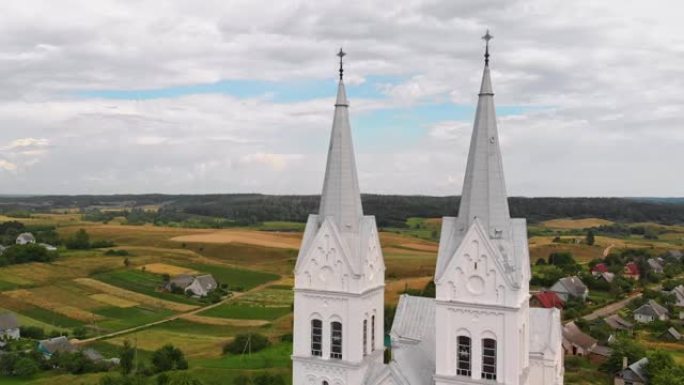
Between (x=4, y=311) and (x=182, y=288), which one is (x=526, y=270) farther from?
(x=182, y=288)

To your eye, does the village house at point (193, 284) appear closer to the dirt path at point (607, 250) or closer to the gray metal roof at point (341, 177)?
the gray metal roof at point (341, 177)

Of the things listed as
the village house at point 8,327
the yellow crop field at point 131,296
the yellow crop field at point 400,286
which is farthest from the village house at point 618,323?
the village house at point 8,327

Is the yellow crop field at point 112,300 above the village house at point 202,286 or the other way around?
the other way around

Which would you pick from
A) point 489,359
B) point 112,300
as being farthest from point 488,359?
point 112,300

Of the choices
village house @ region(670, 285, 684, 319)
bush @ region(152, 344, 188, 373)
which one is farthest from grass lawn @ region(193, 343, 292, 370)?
village house @ region(670, 285, 684, 319)

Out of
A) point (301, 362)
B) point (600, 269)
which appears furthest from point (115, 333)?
point (600, 269)

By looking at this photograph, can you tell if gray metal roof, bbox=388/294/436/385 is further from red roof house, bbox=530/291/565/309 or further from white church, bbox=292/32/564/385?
red roof house, bbox=530/291/565/309

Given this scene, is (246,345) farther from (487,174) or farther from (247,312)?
(487,174)
